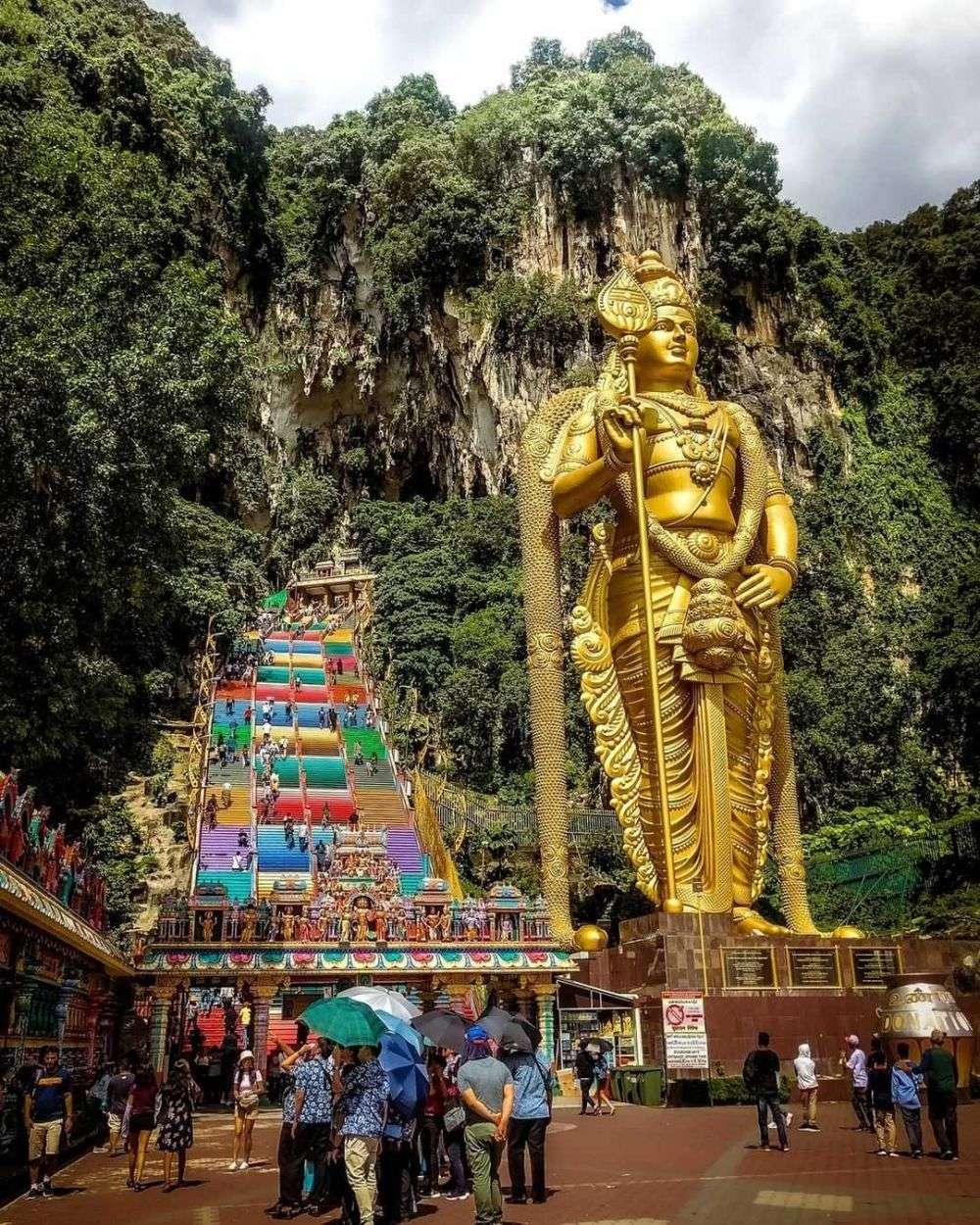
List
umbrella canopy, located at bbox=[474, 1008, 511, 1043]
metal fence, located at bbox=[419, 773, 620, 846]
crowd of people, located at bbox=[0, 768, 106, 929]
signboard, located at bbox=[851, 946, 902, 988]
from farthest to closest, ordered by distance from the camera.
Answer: metal fence, located at bbox=[419, 773, 620, 846], signboard, located at bbox=[851, 946, 902, 988], crowd of people, located at bbox=[0, 768, 106, 929], umbrella canopy, located at bbox=[474, 1008, 511, 1043]

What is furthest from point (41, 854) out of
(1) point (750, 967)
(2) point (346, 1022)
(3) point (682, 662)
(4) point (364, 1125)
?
(3) point (682, 662)

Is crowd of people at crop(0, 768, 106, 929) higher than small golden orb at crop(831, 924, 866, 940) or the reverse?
higher

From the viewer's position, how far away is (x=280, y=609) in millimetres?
31875

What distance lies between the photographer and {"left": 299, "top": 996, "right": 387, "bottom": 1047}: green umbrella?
427cm

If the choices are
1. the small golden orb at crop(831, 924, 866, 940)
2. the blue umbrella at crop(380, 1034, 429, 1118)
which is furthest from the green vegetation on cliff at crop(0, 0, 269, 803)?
the small golden orb at crop(831, 924, 866, 940)

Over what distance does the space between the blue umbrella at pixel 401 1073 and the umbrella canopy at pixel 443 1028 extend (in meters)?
0.46

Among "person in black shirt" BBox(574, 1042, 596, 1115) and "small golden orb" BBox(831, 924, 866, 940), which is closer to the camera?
"person in black shirt" BBox(574, 1042, 596, 1115)

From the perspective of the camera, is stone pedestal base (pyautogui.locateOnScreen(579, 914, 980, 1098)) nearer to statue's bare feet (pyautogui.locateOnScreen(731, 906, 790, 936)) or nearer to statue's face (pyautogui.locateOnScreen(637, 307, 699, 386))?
statue's bare feet (pyautogui.locateOnScreen(731, 906, 790, 936))

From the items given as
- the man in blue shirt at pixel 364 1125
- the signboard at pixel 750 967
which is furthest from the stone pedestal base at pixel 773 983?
the man in blue shirt at pixel 364 1125

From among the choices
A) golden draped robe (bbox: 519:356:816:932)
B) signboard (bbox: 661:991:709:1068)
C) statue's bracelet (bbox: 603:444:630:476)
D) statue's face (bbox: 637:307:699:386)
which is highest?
statue's face (bbox: 637:307:699:386)

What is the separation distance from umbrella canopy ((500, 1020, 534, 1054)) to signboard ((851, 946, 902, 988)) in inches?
240

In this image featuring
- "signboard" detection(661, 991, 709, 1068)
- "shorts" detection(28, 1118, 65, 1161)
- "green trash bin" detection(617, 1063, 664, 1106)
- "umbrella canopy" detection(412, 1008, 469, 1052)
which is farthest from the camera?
"green trash bin" detection(617, 1063, 664, 1106)

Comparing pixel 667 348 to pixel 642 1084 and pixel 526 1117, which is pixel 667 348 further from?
pixel 526 1117

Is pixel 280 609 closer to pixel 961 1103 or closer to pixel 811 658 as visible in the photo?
pixel 811 658
